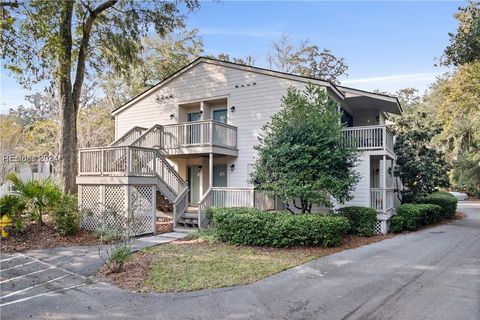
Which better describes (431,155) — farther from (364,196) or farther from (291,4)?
(291,4)

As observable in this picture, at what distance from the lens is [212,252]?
9203mm

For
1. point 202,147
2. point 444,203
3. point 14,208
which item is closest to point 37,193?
point 14,208

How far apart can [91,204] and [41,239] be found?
2043mm

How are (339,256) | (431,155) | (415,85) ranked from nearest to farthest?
(339,256) → (431,155) → (415,85)

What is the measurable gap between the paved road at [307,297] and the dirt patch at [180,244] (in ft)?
1.08

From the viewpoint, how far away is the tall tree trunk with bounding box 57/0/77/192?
13.5 metres

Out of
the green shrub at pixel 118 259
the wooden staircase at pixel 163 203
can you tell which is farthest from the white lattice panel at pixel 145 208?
the green shrub at pixel 118 259

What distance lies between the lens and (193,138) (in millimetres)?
14984

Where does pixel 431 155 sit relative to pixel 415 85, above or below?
below

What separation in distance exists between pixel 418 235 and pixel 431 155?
6.67 meters

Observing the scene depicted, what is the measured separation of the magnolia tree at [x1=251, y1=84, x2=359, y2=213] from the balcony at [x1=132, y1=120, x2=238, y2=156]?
357 centimetres

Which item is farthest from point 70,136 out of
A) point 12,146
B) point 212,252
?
point 12,146

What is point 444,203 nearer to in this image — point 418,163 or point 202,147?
point 418,163

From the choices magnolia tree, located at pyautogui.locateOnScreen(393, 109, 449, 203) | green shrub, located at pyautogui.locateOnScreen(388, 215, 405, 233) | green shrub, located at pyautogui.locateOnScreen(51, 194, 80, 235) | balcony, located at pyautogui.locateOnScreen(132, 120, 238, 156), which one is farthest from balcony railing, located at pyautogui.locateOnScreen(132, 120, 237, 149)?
magnolia tree, located at pyautogui.locateOnScreen(393, 109, 449, 203)
